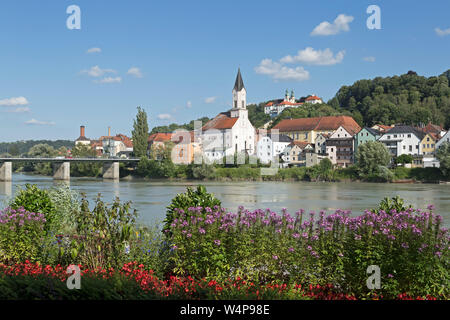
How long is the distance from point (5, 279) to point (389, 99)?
457 feet

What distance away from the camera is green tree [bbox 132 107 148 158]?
86625 mm

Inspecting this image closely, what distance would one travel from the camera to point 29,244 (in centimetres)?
802

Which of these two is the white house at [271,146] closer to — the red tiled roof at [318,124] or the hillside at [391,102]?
the red tiled roof at [318,124]

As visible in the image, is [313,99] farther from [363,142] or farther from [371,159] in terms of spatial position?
[371,159]

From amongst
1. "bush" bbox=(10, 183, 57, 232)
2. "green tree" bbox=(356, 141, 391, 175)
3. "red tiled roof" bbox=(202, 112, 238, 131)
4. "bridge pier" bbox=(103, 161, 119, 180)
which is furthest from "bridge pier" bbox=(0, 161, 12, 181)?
"bush" bbox=(10, 183, 57, 232)

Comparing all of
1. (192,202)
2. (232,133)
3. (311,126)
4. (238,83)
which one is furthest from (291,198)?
(238,83)

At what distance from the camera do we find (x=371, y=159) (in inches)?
2532

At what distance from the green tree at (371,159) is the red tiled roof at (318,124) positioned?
139 feet

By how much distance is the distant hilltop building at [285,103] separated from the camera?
591 feet

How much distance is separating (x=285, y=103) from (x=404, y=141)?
10178 centimetres

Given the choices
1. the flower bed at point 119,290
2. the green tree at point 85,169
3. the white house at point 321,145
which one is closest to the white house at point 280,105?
the white house at point 321,145

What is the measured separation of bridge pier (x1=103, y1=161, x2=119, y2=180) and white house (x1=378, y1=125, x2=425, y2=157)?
153 ft

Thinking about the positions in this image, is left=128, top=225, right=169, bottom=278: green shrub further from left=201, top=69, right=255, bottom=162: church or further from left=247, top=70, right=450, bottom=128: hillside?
left=247, top=70, right=450, bottom=128: hillside

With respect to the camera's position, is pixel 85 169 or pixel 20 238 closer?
pixel 20 238
